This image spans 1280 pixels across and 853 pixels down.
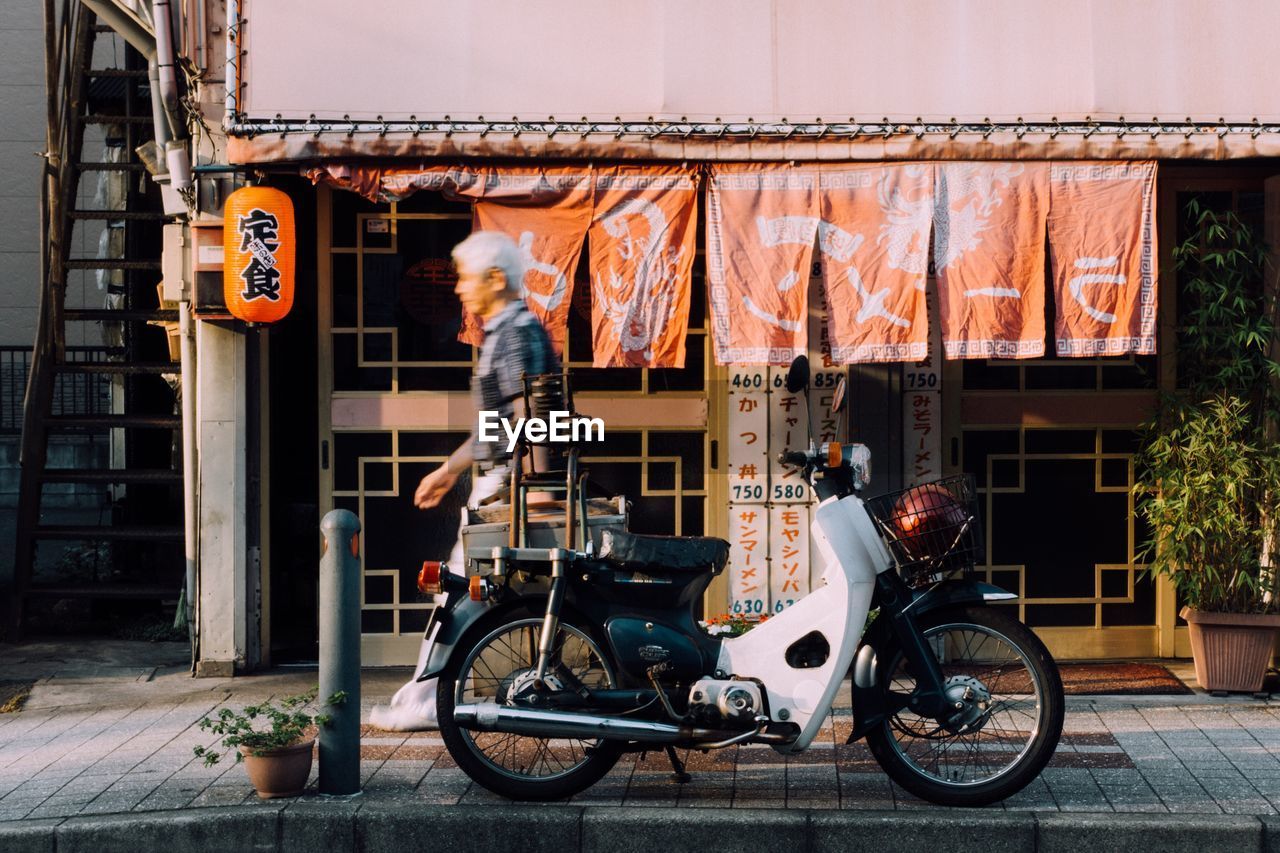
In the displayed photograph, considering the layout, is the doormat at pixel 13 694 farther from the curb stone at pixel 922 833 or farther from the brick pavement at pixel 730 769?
the curb stone at pixel 922 833

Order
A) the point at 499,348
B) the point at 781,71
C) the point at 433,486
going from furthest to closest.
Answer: the point at 781,71, the point at 433,486, the point at 499,348

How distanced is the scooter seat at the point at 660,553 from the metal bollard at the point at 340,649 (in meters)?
1.14

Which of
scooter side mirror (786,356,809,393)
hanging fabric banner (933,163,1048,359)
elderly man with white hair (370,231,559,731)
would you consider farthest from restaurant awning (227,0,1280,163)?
scooter side mirror (786,356,809,393)

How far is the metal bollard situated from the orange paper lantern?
8.50 ft

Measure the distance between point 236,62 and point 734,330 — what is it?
11.2ft

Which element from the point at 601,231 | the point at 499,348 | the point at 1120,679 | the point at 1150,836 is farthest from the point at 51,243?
the point at 1150,836

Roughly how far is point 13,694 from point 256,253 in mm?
3156

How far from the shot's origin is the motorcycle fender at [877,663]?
6.04m

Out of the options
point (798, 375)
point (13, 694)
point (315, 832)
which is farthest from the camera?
point (13, 694)

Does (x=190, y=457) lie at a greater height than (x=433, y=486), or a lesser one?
greater

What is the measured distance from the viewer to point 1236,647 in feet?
27.2

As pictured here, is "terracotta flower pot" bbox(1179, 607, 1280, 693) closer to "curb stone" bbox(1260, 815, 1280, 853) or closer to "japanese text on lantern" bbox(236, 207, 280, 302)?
"curb stone" bbox(1260, 815, 1280, 853)

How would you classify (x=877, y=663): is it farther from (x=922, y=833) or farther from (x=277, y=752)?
(x=277, y=752)

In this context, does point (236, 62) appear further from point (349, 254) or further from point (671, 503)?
point (671, 503)
